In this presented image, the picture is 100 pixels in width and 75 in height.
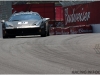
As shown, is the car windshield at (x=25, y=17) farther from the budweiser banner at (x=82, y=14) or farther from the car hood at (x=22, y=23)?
the budweiser banner at (x=82, y=14)

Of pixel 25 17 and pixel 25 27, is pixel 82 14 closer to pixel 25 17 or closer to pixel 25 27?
pixel 25 17

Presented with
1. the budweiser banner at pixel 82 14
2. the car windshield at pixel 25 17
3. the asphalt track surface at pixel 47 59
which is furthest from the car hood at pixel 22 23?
the budweiser banner at pixel 82 14

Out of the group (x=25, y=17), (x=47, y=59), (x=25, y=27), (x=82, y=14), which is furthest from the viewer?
(x=82, y=14)

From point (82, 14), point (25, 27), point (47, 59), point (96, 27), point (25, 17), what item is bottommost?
point (96, 27)

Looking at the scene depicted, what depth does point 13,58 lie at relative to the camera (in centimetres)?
884

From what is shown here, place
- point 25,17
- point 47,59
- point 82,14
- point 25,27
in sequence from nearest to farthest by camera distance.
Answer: point 47,59
point 25,27
point 25,17
point 82,14

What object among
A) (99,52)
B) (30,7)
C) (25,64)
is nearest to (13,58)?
(25,64)

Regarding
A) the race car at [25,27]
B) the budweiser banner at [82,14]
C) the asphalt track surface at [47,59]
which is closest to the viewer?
the asphalt track surface at [47,59]

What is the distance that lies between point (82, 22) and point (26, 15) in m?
13.5

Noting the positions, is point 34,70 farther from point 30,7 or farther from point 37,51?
point 30,7

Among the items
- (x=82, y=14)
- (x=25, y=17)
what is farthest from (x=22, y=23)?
(x=82, y=14)

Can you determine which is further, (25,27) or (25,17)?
(25,17)

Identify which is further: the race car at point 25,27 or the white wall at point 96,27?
the white wall at point 96,27

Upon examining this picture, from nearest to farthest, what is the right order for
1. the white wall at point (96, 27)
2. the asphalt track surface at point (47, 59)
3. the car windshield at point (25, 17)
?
the asphalt track surface at point (47, 59)
the car windshield at point (25, 17)
the white wall at point (96, 27)
